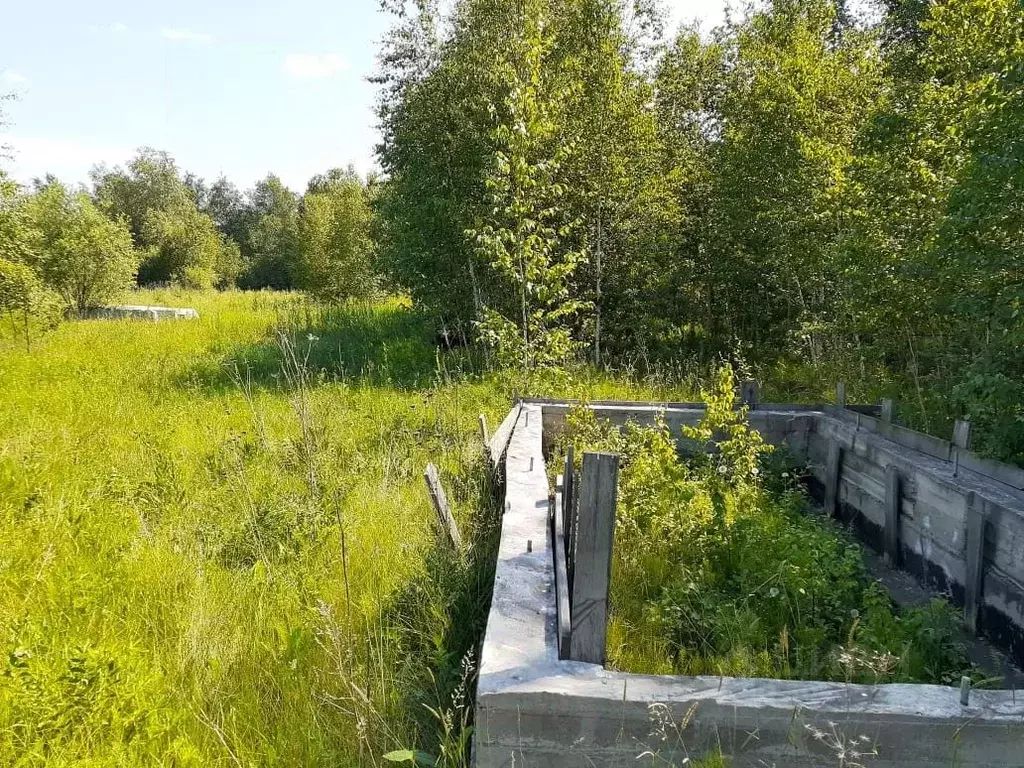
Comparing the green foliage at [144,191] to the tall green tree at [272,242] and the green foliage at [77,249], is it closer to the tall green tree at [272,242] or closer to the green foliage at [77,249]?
Answer: the tall green tree at [272,242]

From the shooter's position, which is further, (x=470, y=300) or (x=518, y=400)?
(x=470, y=300)

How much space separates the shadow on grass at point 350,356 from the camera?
928cm

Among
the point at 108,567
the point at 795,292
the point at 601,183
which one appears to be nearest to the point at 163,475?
the point at 108,567

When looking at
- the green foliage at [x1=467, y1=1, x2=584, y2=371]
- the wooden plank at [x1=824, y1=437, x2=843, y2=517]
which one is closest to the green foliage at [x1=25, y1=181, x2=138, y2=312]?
the green foliage at [x1=467, y1=1, x2=584, y2=371]

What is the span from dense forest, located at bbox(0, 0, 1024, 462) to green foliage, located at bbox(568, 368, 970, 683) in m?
1.57

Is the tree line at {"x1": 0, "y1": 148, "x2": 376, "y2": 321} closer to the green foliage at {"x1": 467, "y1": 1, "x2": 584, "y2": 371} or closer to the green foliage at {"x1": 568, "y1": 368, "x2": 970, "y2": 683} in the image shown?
the green foliage at {"x1": 467, "y1": 1, "x2": 584, "y2": 371}

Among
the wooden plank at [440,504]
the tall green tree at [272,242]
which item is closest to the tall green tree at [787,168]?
the wooden plank at [440,504]

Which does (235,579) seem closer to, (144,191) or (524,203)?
(524,203)

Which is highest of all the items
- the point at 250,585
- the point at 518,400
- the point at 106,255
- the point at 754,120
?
the point at 754,120

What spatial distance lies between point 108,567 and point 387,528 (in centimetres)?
164

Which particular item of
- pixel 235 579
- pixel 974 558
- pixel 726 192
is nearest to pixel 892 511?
pixel 974 558

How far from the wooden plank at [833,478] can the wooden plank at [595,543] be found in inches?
173

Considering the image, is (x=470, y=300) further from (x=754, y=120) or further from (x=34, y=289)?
(x=34, y=289)

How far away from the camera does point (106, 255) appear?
2095 centimetres
